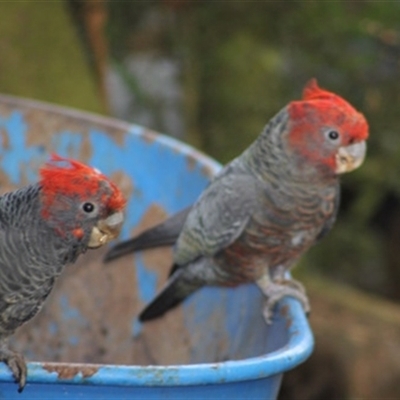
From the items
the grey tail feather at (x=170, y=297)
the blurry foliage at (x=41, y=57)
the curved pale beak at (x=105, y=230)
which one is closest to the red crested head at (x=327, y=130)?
the grey tail feather at (x=170, y=297)

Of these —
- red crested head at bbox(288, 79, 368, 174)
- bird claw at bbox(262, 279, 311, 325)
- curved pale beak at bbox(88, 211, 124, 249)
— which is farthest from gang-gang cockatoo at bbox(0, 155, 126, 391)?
red crested head at bbox(288, 79, 368, 174)

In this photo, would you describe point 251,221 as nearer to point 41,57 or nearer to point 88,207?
point 88,207

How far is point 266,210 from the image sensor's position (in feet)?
8.21

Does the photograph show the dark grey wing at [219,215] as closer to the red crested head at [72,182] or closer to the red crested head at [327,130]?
the red crested head at [327,130]

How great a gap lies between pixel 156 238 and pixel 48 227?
2.11 ft

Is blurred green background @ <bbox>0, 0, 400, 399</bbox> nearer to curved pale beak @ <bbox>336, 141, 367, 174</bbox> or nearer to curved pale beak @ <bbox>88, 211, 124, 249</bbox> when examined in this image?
curved pale beak @ <bbox>336, 141, 367, 174</bbox>

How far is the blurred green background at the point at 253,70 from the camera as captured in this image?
405cm

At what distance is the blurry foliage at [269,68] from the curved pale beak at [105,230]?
88.1 inches

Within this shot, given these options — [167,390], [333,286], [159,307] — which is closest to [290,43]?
[333,286]

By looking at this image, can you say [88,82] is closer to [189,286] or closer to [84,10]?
[84,10]

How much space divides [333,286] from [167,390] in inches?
99.2

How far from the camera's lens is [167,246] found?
2.67 m

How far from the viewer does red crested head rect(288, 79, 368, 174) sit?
238cm

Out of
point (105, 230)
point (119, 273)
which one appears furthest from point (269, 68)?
point (105, 230)
